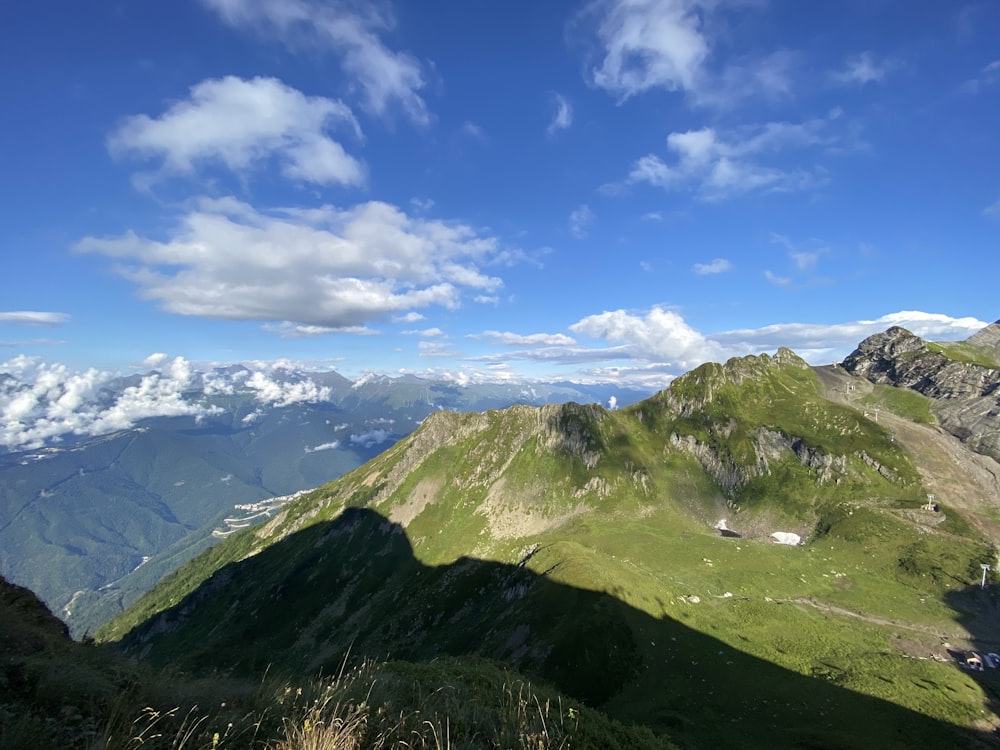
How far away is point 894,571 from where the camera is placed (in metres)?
79.7

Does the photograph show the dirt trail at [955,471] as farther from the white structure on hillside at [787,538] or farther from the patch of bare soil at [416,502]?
the patch of bare soil at [416,502]

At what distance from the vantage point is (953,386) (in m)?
161

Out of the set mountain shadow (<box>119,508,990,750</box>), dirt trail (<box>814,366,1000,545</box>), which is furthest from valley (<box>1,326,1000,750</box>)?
dirt trail (<box>814,366,1000,545</box>)

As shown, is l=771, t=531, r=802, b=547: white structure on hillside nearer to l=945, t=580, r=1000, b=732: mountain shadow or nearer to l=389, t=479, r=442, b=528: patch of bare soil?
l=945, t=580, r=1000, b=732: mountain shadow

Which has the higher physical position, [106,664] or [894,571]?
[106,664]

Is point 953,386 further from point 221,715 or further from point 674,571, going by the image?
point 221,715

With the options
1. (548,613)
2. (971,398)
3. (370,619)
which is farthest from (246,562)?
(971,398)

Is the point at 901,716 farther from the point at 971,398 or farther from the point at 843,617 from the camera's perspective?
the point at 971,398

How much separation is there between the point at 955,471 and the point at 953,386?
72780mm

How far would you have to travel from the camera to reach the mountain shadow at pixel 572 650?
3359 cm

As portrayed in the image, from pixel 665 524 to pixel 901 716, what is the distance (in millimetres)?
78243

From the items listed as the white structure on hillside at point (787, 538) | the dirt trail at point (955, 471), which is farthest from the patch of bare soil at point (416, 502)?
the dirt trail at point (955, 471)

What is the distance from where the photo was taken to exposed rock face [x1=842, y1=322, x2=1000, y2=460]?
137000 mm

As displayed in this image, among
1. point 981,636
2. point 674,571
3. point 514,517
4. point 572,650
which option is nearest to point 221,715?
point 572,650
